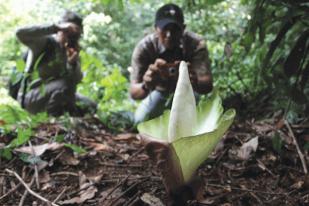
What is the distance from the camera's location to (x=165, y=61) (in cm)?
253

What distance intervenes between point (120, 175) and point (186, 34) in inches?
67.6

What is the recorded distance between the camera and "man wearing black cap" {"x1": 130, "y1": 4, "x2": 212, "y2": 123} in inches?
102

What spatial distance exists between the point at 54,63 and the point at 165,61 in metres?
1.10

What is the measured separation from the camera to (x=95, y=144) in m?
1.91

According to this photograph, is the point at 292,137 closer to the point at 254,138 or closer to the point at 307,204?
the point at 254,138

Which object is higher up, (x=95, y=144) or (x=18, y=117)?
(x=18, y=117)

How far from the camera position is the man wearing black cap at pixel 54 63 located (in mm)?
3096

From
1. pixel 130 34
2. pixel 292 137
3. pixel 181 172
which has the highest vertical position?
pixel 181 172

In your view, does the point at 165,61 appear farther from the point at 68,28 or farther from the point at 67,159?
the point at 67,159

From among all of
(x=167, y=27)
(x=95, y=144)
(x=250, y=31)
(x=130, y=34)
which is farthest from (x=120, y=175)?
(x=130, y=34)

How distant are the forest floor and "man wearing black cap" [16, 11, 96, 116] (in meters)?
1.18

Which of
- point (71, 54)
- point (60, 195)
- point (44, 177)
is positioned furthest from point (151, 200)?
point (71, 54)

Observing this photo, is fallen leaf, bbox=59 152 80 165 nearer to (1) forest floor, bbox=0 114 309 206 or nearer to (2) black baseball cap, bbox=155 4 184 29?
(1) forest floor, bbox=0 114 309 206

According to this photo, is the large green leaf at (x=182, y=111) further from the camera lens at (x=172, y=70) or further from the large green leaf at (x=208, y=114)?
the camera lens at (x=172, y=70)
